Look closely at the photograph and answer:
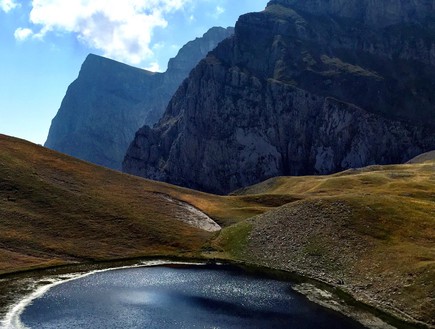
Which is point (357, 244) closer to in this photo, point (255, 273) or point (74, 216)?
point (255, 273)

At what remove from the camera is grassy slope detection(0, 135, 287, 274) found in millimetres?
85312

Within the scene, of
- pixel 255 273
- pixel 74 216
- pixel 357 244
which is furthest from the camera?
pixel 74 216

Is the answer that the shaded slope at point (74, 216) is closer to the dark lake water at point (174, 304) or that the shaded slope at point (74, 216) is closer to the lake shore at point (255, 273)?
the lake shore at point (255, 273)

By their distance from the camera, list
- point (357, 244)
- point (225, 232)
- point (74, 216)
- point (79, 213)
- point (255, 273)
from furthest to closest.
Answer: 1. point (225, 232)
2. point (79, 213)
3. point (74, 216)
4. point (255, 273)
5. point (357, 244)

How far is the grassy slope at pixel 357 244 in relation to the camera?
64562 mm

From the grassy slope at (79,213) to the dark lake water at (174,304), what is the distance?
45.7ft

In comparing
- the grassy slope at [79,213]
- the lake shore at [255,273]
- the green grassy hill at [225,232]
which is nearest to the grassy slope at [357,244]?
the green grassy hill at [225,232]

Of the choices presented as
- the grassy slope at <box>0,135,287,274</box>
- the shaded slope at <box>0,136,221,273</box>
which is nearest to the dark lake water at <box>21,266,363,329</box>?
the grassy slope at <box>0,135,287,274</box>

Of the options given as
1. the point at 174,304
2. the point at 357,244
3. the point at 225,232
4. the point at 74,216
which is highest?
the point at 74,216

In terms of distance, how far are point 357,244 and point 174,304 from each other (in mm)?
36133

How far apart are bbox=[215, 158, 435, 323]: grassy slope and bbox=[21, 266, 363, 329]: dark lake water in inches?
380

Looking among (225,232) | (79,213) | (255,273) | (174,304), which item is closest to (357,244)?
(255,273)

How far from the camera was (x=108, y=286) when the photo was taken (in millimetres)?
68875

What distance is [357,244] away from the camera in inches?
3167
